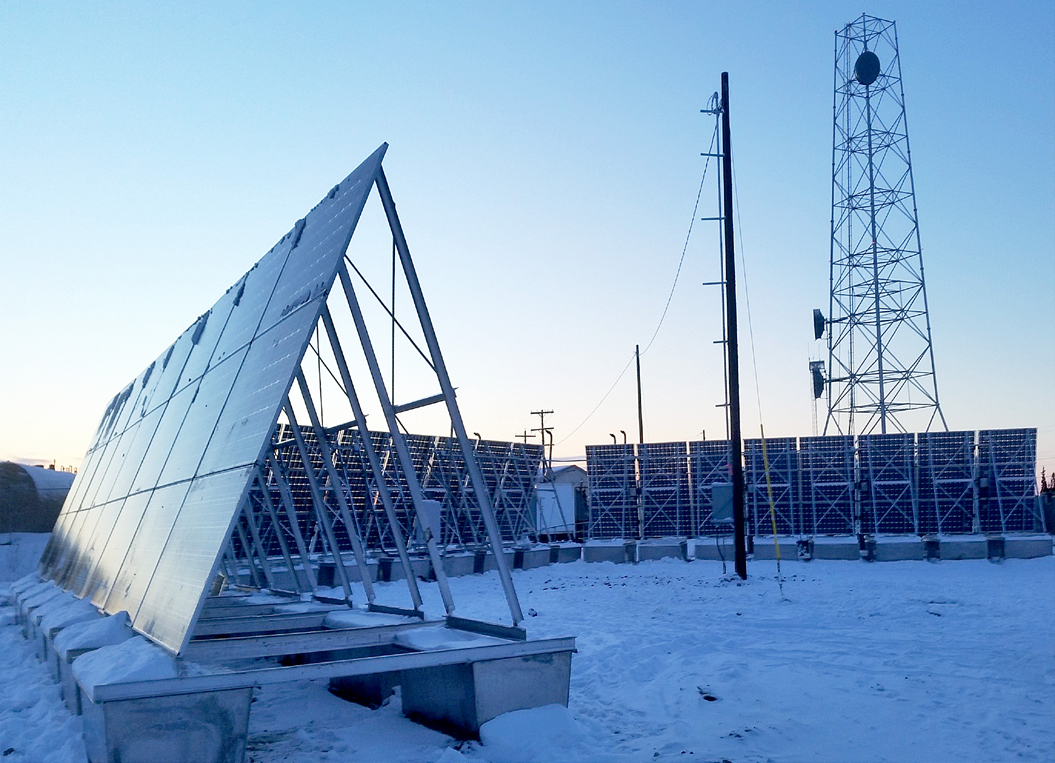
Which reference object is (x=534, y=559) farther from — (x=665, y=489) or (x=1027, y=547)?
(x=1027, y=547)

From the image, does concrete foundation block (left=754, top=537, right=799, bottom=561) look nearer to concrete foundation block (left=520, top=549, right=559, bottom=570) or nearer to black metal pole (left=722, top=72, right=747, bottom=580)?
black metal pole (left=722, top=72, right=747, bottom=580)

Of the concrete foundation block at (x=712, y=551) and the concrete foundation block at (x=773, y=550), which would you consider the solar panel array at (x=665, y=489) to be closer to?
the concrete foundation block at (x=712, y=551)

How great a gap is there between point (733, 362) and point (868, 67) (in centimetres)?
1851

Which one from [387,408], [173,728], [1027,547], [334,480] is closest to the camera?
[173,728]

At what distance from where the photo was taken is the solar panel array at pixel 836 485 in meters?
22.9

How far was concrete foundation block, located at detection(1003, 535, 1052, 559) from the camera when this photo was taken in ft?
64.1

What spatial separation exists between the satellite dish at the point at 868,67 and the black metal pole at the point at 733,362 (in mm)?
15300

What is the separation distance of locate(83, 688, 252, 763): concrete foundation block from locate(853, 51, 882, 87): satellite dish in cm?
3058

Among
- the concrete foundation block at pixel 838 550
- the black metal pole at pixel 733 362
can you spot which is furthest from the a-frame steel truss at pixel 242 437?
the concrete foundation block at pixel 838 550

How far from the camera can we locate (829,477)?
24.5 metres

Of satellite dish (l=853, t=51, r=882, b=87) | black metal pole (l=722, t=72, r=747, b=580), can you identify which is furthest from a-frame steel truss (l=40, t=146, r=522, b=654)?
satellite dish (l=853, t=51, r=882, b=87)

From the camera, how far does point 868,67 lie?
1180 inches

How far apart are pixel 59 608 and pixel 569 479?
51256mm

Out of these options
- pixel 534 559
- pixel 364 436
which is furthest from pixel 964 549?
pixel 364 436
